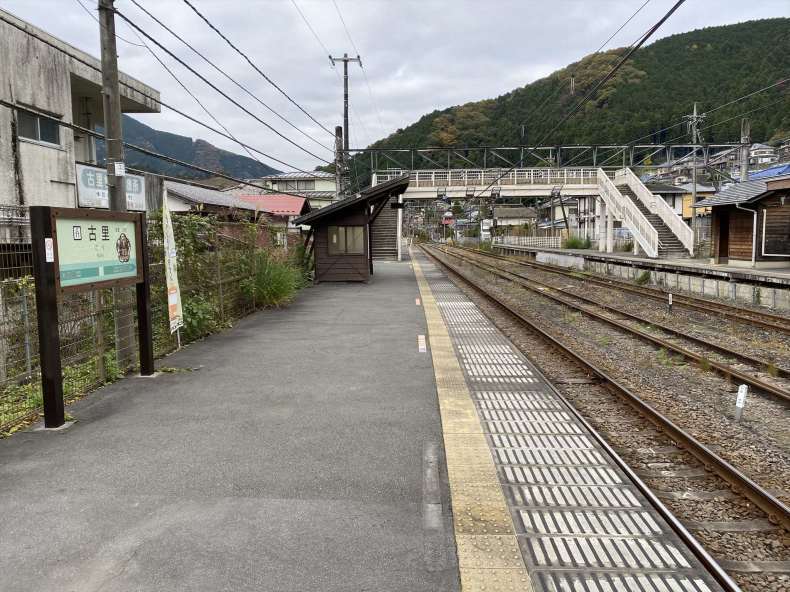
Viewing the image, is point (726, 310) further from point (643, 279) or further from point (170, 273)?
Answer: point (170, 273)

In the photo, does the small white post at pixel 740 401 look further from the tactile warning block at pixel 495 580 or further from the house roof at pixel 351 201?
the house roof at pixel 351 201

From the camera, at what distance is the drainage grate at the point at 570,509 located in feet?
9.70

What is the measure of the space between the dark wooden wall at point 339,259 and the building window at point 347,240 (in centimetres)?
14

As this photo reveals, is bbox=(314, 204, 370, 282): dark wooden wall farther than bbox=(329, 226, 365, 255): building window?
No

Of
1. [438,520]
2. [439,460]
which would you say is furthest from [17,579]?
[439,460]

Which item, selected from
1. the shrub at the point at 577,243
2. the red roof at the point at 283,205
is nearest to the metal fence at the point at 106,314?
the red roof at the point at 283,205

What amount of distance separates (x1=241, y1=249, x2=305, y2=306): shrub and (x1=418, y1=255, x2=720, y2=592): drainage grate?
Result: 765cm

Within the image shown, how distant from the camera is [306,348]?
8.87 metres

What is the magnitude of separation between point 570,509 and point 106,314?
20.2ft

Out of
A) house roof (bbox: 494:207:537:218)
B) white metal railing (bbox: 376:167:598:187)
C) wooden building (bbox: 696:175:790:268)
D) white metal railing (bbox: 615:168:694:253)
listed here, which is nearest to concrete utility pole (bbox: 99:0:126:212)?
wooden building (bbox: 696:175:790:268)

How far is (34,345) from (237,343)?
309 cm

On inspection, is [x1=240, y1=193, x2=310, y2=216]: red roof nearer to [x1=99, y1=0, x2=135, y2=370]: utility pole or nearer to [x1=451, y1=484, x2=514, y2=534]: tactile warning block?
[x1=99, y1=0, x2=135, y2=370]: utility pole

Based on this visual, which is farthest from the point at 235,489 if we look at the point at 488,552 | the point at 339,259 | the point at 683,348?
the point at 339,259

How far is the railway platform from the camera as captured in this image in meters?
2.96
